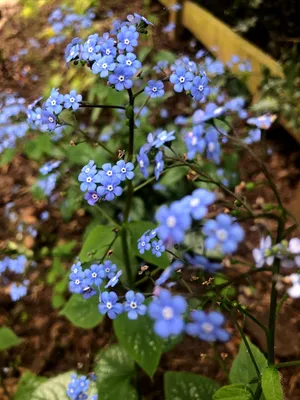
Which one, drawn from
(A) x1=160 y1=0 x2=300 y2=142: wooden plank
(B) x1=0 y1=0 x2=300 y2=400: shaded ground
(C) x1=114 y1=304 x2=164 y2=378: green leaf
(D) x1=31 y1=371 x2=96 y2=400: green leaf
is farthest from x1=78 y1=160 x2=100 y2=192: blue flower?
(A) x1=160 y1=0 x2=300 y2=142: wooden plank

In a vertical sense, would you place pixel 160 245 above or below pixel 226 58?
above

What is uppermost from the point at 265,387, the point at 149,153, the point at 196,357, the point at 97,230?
the point at 149,153

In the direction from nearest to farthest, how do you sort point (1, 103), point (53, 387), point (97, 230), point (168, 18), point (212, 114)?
point (212, 114) → point (97, 230) → point (53, 387) → point (1, 103) → point (168, 18)

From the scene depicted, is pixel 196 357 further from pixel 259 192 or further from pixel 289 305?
pixel 259 192

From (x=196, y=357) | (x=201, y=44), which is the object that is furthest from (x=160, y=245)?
(x=201, y=44)

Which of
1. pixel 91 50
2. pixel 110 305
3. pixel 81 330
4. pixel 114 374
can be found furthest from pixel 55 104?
pixel 81 330

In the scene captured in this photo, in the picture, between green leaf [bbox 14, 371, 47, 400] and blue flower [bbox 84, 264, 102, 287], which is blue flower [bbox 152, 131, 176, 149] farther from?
green leaf [bbox 14, 371, 47, 400]

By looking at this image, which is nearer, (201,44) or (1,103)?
(1,103)
